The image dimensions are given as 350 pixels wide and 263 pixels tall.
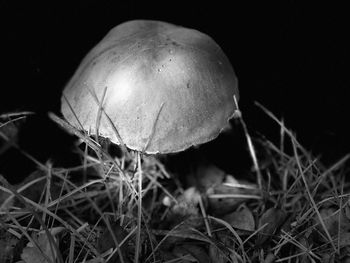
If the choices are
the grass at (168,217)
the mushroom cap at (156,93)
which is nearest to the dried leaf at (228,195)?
the grass at (168,217)

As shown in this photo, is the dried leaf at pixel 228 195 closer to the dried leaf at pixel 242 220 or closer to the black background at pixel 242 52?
the dried leaf at pixel 242 220

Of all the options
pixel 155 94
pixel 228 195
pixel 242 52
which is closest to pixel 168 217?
pixel 228 195

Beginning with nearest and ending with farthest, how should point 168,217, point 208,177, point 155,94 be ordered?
1. point 155,94
2. point 168,217
3. point 208,177

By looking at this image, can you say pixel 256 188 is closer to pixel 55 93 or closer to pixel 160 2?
pixel 160 2

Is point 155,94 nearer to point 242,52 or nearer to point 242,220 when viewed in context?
point 242,220

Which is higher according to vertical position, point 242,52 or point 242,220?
point 242,52

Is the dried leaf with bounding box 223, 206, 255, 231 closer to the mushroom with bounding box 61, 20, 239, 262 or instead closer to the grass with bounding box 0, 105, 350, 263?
the grass with bounding box 0, 105, 350, 263
